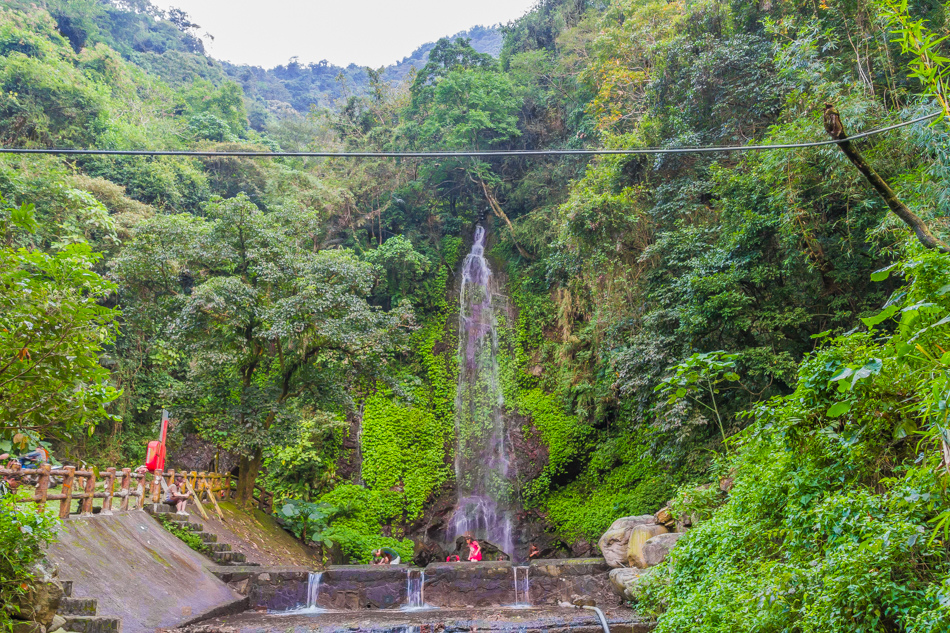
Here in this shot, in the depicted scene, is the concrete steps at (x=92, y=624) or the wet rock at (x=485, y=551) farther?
the wet rock at (x=485, y=551)

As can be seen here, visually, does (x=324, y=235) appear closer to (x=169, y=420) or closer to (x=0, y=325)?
(x=169, y=420)

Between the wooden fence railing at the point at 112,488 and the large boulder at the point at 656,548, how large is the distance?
719 cm

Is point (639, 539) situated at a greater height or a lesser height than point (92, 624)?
greater

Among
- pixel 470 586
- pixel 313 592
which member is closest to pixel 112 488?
pixel 313 592

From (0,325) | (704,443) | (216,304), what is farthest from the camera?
(216,304)

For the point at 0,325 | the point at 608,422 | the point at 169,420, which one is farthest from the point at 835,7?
the point at 169,420

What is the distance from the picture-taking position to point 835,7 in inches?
369

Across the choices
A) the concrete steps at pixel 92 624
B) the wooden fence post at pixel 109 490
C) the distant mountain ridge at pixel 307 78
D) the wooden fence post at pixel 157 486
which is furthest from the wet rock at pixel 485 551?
the distant mountain ridge at pixel 307 78

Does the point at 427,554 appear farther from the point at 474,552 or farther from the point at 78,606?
the point at 78,606

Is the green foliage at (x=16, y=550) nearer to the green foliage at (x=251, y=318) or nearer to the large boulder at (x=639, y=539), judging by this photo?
the green foliage at (x=251, y=318)

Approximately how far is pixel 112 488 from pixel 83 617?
3.46 m

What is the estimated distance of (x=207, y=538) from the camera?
9.95 meters

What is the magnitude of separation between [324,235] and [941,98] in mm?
19871

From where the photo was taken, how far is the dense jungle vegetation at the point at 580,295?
3752 mm
